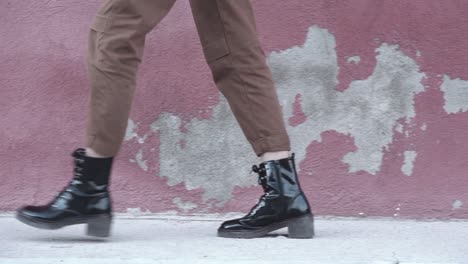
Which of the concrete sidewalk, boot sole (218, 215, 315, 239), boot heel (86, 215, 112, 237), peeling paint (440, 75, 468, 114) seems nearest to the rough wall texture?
peeling paint (440, 75, 468, 114)

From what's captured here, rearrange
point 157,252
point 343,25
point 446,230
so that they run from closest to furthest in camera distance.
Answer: point 157,252 < point 446,230 < point 343,25

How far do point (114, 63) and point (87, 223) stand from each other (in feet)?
1.79

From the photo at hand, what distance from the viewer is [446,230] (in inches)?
130

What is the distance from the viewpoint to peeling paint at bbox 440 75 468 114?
3477 millimetres

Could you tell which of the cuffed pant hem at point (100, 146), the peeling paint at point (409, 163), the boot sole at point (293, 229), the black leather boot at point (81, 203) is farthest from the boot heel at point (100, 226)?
the peeling paint at point (409, 163)

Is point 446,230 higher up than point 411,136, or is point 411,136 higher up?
point 411,136

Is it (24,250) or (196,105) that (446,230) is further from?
(24,250)

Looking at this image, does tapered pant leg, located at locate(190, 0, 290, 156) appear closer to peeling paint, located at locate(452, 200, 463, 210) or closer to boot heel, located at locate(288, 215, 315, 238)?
boot heel, located at locate(288, 215, 315, 238)

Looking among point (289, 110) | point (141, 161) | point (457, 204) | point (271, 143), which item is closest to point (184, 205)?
point (141, 161)

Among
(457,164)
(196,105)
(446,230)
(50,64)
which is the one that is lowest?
(446,230)

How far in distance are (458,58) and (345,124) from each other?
51cm

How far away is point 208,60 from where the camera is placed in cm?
312

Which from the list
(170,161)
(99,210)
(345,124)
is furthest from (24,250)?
(345,124)

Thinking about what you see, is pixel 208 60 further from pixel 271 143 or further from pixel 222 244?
pixel 222 244
